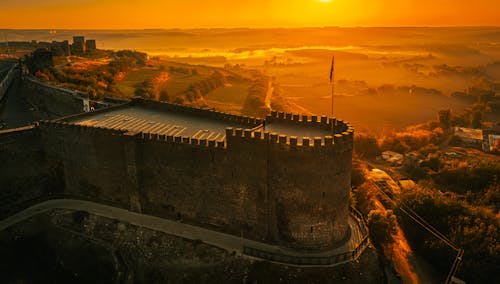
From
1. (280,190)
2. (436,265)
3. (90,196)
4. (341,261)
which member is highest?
(280,190)

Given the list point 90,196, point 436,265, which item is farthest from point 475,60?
point 90,196

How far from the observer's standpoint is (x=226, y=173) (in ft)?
74.4

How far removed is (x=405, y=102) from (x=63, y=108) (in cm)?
7735

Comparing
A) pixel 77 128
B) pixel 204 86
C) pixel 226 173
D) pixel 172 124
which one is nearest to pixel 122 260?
pixel 226 173

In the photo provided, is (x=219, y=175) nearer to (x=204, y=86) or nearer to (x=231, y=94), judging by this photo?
(x=204, y=86)

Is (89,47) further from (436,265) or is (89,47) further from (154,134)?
(436,265)

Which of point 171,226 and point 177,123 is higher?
point 177,123

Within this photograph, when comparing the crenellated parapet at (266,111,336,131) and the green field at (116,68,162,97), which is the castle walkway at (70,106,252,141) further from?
the green field at (116,68,162,97)

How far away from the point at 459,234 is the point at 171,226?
19739 millimetres

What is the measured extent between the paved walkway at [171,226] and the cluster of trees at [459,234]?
23.9ft

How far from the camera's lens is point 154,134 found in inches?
949

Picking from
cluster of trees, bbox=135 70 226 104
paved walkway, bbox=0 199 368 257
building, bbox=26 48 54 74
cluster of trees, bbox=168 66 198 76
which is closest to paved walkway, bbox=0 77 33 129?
building, bbox=26 48 54 74

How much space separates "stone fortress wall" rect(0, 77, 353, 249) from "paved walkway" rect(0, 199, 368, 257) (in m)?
0.42

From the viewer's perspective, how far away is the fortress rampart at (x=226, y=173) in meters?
21.3
